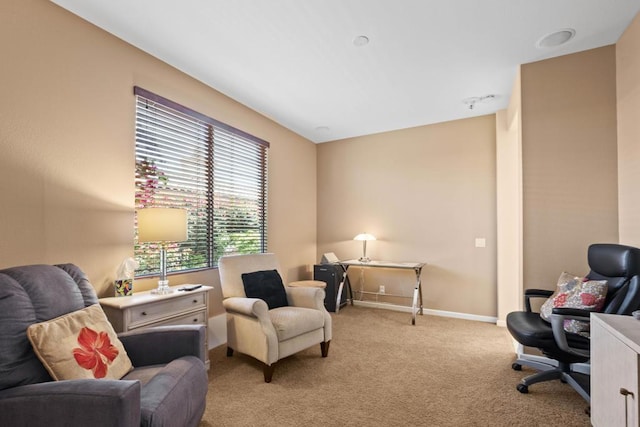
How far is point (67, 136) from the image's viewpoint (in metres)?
2.14

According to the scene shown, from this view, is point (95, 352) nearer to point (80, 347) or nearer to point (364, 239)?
point (80, 347)

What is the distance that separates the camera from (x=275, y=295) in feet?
9.87

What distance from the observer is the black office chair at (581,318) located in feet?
6.67

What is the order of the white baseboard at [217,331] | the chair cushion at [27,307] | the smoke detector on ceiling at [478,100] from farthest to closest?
the smoke detector on ceiling at [478,100]
the white baseboard at [217,331]
the chair cushion at [27,307]

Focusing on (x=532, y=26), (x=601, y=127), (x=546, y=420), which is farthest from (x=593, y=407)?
(x=532, y=26)

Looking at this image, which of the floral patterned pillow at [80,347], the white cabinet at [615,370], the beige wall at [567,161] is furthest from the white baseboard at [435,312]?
the floral patterned pillow at [80,347]

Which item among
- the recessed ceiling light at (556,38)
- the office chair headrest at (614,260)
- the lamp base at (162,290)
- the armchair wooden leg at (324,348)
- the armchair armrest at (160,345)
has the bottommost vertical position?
the armchair wooden leg at (324,348)

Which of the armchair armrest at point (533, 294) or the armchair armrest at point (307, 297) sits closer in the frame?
the armchair armrest at point (533, 294)

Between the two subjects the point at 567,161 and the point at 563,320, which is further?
the point at 567,161

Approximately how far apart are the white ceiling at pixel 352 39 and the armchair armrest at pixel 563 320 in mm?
2084

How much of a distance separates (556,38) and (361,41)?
156 cm

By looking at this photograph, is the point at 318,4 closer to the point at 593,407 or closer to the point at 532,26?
the point at 532,26

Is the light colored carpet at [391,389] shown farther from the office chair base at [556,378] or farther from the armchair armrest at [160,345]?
the armchair armrest at [160,345]

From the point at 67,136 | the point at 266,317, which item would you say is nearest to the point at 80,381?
→ the point at 266,317
